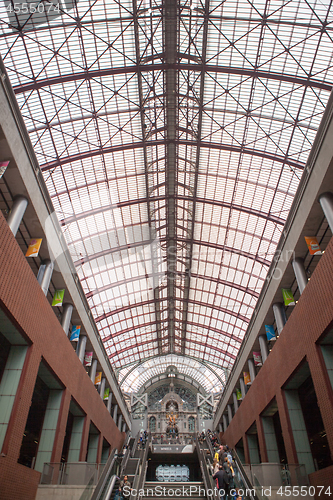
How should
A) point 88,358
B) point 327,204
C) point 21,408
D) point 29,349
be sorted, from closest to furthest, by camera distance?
point 21,408, point 327,204, point 29,349, point 88,358

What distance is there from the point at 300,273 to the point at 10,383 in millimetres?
14463

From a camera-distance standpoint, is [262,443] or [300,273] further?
[262,443]

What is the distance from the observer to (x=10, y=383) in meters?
14.4

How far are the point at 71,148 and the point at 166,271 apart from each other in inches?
853

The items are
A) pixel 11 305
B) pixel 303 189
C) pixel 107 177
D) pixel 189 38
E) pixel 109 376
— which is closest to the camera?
pixel 11 305

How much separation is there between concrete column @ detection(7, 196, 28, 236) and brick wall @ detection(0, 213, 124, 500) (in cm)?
143

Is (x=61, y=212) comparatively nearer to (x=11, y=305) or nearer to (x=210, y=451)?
(x=11, y=305)

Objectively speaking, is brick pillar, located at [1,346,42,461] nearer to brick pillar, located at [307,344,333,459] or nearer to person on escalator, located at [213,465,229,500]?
person on escalator, located at [213,465,229,500]

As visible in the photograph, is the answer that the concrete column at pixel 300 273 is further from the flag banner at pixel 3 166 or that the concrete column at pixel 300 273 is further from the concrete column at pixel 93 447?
the concrete column at pixel 93 447

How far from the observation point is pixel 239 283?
4162cm

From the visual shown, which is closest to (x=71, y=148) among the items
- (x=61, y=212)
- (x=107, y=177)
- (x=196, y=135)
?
(x=107, y=177)

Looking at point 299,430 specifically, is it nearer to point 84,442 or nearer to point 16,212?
point 84,442

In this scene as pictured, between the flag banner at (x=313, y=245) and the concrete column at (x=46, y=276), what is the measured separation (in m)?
13.5

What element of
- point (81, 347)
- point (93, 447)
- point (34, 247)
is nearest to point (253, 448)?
point (93, 447)
